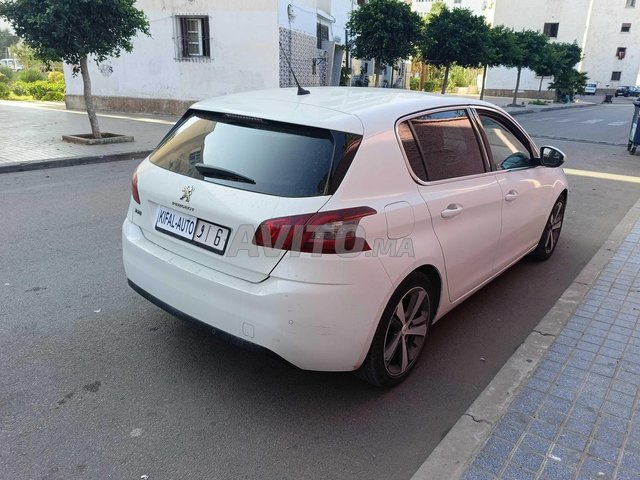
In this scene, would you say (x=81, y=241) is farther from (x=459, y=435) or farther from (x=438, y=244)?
(x=459, y=435)

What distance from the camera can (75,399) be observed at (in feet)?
9.35

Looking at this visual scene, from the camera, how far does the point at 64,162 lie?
980cm

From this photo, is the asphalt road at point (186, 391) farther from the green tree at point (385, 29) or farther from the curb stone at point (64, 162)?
the green tree at point (385, 29)

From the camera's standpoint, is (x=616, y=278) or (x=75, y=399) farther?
(x=616, y=278)

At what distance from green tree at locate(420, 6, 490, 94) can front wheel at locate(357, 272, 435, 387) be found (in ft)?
68.6

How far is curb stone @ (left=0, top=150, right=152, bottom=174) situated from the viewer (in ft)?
29.7

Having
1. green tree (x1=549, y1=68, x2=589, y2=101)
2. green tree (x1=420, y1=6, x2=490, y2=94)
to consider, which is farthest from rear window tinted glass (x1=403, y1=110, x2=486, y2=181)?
green tree (x1=549, y1=68, x2=589, y2=101)

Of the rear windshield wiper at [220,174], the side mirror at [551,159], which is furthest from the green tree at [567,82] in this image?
the rear windshield wiper at [220,174]

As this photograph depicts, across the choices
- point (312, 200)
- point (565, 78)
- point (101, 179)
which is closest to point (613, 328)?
point (312, 200)

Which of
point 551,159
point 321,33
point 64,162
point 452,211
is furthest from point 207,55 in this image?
point 452,211

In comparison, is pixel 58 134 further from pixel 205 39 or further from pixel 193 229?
pixel 193 229

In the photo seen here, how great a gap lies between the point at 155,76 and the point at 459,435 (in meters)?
18.9

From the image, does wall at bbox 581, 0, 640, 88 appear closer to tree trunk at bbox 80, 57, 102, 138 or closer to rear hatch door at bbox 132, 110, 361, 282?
tree trunk at bbox 80, 57, 102, 138

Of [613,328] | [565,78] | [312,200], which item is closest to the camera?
[312,200]
